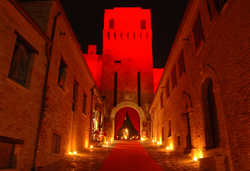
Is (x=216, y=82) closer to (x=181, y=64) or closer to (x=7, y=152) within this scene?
(x=181, y=64)

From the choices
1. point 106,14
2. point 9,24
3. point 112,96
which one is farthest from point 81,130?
point 106,14

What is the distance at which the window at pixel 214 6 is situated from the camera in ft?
19.6

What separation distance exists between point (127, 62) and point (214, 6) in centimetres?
2094

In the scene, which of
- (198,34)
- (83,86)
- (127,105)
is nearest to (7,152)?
(198,34)

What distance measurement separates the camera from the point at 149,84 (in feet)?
87.0

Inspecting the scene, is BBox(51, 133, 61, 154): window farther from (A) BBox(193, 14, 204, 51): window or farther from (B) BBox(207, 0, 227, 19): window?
(B) BBox(207, 0, 227, 19): window

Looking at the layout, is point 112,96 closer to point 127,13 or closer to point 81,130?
point 127,13

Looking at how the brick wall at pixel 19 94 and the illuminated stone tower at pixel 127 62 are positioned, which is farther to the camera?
the illuminated stone tower at pixel 127 62

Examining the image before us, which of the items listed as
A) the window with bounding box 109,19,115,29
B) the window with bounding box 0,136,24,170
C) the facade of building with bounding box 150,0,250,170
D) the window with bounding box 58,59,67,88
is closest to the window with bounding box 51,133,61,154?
the window with bounding box 58,59,67,88

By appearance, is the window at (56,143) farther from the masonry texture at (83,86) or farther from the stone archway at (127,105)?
the stone archway at (127,105)

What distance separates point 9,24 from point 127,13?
2477cm

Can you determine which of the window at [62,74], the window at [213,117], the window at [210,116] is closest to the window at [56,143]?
the window at [62,74]

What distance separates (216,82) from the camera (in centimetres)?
623

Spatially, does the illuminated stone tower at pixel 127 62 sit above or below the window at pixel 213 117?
above
